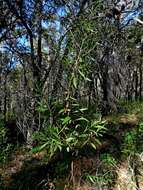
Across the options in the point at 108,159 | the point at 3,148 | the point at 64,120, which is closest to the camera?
the point at 64,120

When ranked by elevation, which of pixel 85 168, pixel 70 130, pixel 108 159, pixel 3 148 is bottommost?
pixel 85 168

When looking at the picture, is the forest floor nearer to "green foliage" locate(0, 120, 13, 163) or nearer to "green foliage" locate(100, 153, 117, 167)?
"green foliage" locate(100, 153, 117, 167)

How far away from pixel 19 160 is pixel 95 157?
5.03ft

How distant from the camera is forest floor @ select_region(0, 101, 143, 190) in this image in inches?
282

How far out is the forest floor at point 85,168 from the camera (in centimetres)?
716

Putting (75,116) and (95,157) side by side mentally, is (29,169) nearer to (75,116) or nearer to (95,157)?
(95,157)

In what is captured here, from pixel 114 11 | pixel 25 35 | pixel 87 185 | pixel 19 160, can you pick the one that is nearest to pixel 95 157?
pixel 87 185

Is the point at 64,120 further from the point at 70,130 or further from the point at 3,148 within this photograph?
the point at 3,148

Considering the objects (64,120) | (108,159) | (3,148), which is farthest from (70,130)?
(3,148)

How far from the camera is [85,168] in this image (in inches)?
301

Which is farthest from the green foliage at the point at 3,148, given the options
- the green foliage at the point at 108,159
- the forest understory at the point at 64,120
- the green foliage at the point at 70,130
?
the green foliage at the point at 70,130

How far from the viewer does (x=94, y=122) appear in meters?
4.33

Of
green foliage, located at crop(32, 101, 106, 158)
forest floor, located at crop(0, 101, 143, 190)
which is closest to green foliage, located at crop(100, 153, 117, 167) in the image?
forest floor, located at crop(0, 101, 143, 190)

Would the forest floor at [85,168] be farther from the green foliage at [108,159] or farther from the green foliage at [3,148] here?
the green foliage at [3,148]
